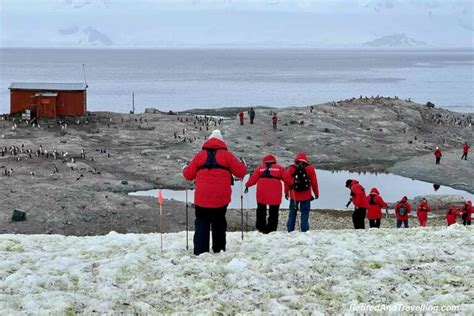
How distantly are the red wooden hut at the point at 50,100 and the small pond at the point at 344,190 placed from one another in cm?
1752

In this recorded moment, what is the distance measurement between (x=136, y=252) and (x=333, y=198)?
29231mm

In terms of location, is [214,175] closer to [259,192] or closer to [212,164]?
[212,164]

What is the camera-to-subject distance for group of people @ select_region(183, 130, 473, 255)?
1098 cm

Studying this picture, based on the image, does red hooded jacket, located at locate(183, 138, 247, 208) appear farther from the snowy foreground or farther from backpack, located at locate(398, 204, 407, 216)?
backpack, located at locate(398, 204, 407, 216)

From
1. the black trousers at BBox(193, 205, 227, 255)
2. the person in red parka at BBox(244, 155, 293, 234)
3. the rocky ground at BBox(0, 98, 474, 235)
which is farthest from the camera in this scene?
the rocky ground at BBox(0, 98, 474, 235)

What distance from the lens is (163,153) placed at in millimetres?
44844

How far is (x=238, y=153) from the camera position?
4603 cm

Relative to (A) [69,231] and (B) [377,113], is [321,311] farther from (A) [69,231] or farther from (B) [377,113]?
(B) [377,113]

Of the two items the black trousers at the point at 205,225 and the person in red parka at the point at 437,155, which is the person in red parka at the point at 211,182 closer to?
the black trousers at the point at 205,225

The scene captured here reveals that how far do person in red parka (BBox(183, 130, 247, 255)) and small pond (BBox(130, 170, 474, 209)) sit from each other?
24.0 metres

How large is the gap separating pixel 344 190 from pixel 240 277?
107 feet

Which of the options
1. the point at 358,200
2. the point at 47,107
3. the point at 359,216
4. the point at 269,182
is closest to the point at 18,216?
the point at 359,216

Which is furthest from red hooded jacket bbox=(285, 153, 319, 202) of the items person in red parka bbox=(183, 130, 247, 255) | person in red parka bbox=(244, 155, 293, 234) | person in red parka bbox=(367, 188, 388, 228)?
person in red parka bbox=(367, 188, 388, 228)

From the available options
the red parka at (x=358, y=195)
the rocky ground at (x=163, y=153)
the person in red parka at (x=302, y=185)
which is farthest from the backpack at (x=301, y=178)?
the rocky ground at (x=163, y=153)
